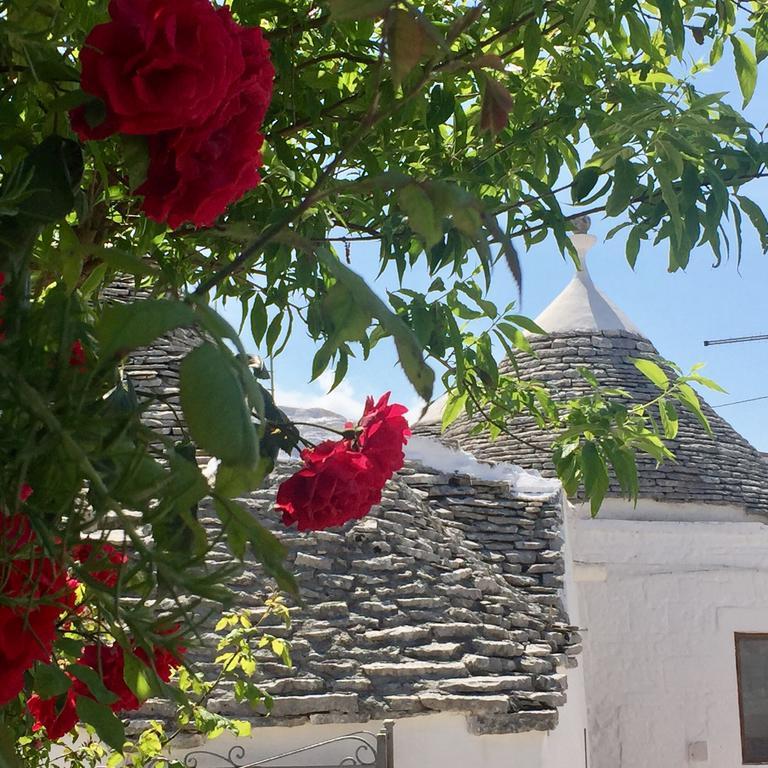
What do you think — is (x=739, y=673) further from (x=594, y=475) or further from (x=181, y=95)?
(x=181, y=95)

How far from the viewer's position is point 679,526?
11.3 meters

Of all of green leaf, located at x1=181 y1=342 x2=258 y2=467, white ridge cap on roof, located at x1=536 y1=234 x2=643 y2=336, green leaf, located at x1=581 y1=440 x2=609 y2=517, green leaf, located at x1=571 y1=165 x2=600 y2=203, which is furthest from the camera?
white ridge cap on roof, located at x1=536 y1=234 x2=643 y2=336

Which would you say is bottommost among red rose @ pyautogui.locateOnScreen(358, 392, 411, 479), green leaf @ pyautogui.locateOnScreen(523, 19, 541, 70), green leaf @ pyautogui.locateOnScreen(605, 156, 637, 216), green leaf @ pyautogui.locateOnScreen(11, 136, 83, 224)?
red rose @ pyautogui.locateOnScreen(358, 392, 411, 479)

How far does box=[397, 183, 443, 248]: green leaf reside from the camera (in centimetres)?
73

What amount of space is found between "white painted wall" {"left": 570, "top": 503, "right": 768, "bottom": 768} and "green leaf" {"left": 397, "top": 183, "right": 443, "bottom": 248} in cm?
1022

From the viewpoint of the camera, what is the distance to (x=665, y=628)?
435 inches

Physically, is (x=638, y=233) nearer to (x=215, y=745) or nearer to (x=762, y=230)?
(x=762, y=230)

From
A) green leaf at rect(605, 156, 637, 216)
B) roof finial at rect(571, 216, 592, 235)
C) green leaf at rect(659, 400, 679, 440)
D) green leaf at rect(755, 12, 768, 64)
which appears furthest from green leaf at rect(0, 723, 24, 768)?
roof finial at rect(571, 216, 592, 235)

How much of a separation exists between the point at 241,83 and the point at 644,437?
6.03ft

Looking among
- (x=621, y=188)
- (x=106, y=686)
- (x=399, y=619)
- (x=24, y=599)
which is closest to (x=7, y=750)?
(x=24, y=599)

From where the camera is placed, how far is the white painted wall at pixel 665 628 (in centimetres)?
1062

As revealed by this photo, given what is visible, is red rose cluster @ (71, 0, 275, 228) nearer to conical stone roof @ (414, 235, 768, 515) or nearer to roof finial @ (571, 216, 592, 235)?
conical stone roof @ (414, 235, 768, 515)

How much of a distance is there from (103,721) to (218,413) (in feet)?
2.01

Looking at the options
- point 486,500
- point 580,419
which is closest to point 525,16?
point 580,419
